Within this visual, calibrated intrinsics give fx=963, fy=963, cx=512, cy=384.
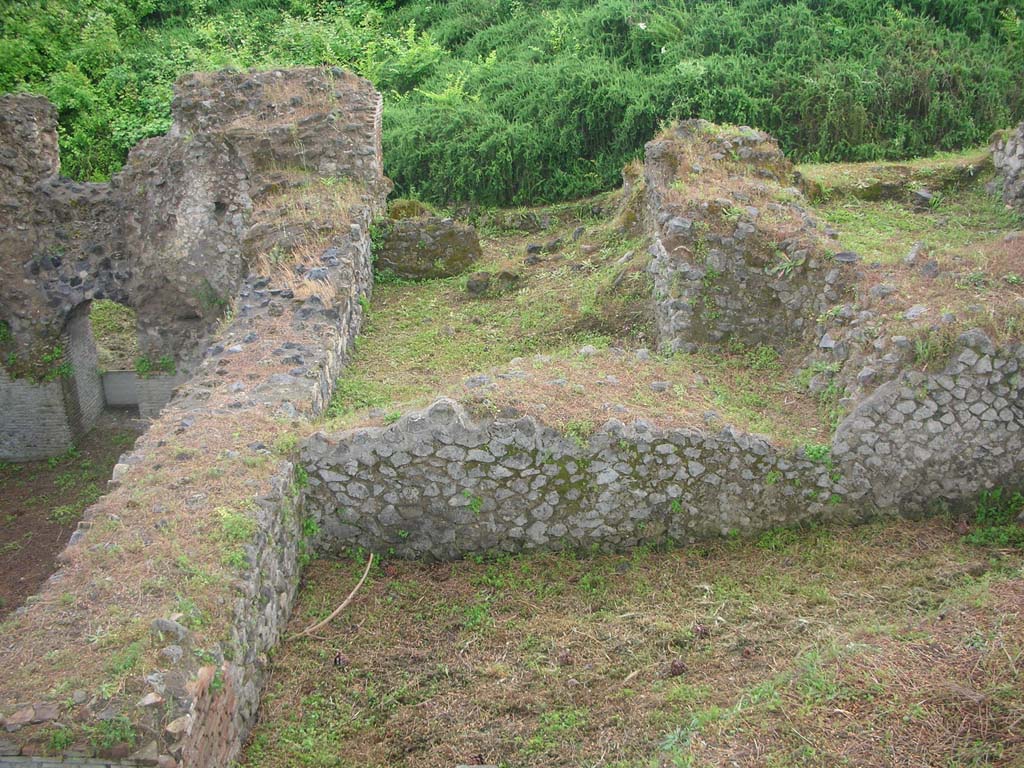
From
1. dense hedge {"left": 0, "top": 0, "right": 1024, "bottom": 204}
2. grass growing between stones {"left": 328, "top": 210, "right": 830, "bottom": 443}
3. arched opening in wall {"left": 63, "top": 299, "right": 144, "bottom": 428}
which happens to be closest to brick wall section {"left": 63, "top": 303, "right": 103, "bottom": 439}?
arched opening in wall {"left": 63, "top": 299, "right": 144, "bottom": 428}

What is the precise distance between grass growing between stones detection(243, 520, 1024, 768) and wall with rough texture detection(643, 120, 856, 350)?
2.45m

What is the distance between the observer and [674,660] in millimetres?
6117

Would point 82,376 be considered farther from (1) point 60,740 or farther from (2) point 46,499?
A: (1) point 60,740

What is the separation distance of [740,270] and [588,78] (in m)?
7.94

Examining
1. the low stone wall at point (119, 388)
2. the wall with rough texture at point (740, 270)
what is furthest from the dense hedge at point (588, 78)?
the low stone wall at point (119, 388)

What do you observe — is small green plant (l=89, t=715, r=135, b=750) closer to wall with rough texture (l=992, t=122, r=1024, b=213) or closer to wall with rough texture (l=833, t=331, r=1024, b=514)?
wall with rough texture (l=833, t=331, r=1024, b=514)

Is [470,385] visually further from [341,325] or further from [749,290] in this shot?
[749,290]

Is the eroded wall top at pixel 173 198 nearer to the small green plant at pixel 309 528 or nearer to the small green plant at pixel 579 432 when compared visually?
the small green plant at pixel 309 528

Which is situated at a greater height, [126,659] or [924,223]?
[924,223]

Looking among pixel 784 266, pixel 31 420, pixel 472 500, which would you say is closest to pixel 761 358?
pixel 784 266

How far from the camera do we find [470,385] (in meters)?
7.96

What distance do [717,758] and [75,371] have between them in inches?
436

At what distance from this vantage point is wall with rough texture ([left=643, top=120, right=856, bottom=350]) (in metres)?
8.91

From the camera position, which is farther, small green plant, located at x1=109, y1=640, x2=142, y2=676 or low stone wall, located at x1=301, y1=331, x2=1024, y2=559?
low stone wall, located at x1=301, y1=331, x2=1024, y2=559
